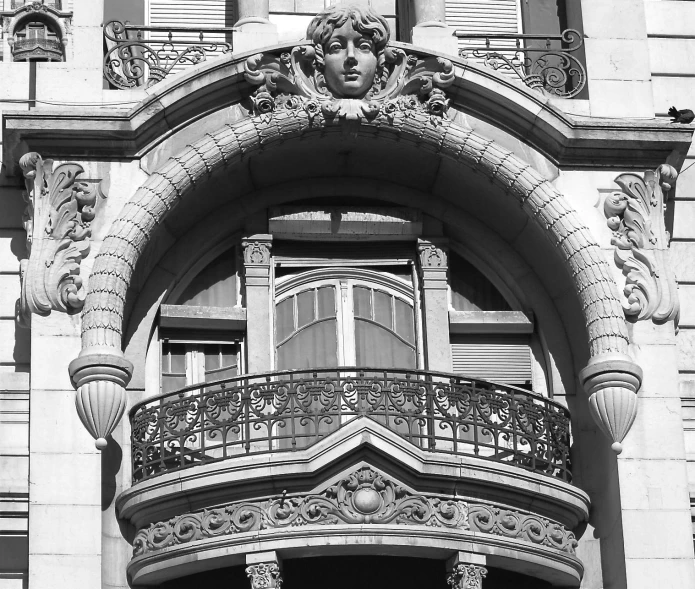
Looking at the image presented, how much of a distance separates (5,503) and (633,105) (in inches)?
318

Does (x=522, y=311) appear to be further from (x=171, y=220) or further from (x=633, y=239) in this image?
(x=171, y=220)

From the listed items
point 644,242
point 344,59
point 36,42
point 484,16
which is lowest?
point 644,242

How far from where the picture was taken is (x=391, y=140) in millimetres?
22391

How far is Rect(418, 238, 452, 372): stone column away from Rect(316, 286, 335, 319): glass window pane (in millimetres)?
1012

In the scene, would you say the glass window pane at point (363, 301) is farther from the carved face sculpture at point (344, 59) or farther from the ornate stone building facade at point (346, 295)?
the carved face sculpture at point (344, 59)

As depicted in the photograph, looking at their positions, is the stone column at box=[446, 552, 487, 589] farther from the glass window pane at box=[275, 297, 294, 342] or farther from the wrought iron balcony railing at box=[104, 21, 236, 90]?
the wrought iron balcony railing at box=[104, 21, 236, 90]

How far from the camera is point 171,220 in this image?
878 inches

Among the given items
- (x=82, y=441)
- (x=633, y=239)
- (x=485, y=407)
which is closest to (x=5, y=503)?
(x=82, y=441)

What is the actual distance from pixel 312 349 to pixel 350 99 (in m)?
2.78

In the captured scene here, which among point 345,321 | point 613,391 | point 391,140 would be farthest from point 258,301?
point 613,391

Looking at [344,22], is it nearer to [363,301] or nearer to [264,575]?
[363,301]

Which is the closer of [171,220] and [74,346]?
[74,346]

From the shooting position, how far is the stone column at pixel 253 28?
22625 millimetres

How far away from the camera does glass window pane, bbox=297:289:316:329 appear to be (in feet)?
74.7
